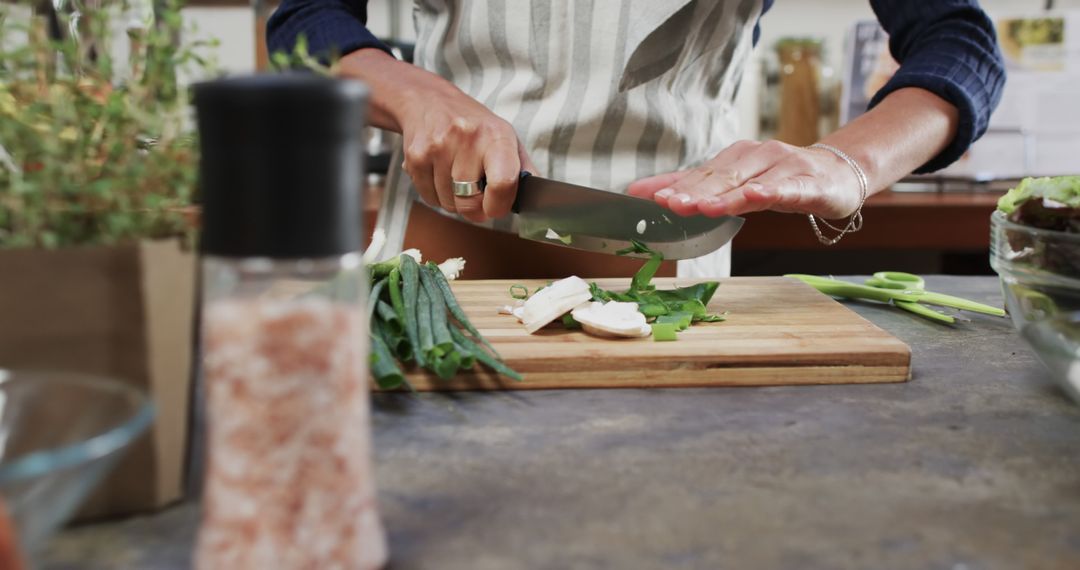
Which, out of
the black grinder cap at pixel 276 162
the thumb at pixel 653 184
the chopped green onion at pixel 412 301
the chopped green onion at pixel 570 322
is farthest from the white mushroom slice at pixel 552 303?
the black grinder cap at pixel 276 162

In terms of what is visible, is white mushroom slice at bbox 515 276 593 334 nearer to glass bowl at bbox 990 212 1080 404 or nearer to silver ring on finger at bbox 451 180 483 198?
silver ring on finger at bbox 451 180 483 198

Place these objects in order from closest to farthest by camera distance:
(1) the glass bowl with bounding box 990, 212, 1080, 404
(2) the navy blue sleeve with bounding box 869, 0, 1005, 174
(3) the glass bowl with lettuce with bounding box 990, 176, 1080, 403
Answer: (1) the glass bowl with bounding box 990, 212, 1080, 404
(3) the glass bowl with lettuce with bounding box 990, 176, 1080, 403
(2) the navy blue sleeve with bounding box 869, 0, 1005, 174

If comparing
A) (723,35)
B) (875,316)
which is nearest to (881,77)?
(723,35)

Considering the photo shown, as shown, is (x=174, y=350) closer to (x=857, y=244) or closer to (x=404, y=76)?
(x=404, y=76)

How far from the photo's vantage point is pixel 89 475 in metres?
0.45

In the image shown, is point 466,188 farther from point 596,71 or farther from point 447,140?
point 596,71

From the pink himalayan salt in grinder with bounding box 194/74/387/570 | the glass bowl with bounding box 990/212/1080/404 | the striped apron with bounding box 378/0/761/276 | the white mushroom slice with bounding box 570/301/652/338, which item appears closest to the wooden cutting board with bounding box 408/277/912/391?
the white mushroom slice with bounding box 570/301/652/338

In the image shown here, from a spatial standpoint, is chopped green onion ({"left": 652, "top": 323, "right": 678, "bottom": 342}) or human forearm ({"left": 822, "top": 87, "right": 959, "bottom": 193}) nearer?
chopped green onion ({"left": 652, "top": 323, "right": 678, "bottom": 342})

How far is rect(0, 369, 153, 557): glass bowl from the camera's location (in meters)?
0.42

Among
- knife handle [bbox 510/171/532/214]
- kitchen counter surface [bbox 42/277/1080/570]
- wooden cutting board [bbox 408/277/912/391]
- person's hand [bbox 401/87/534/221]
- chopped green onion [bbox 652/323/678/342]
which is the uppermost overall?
person's hand [bbox 401/87/534/221]

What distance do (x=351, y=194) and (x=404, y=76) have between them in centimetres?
95

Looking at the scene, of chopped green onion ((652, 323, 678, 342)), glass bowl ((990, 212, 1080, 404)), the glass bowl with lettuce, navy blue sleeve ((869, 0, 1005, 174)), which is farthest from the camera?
navy blue sleeve ((869, 0, 1005, 174))

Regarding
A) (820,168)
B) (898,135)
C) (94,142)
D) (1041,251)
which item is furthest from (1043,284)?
(94,142)

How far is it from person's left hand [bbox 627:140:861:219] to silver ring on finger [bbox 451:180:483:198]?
0.80 feet
